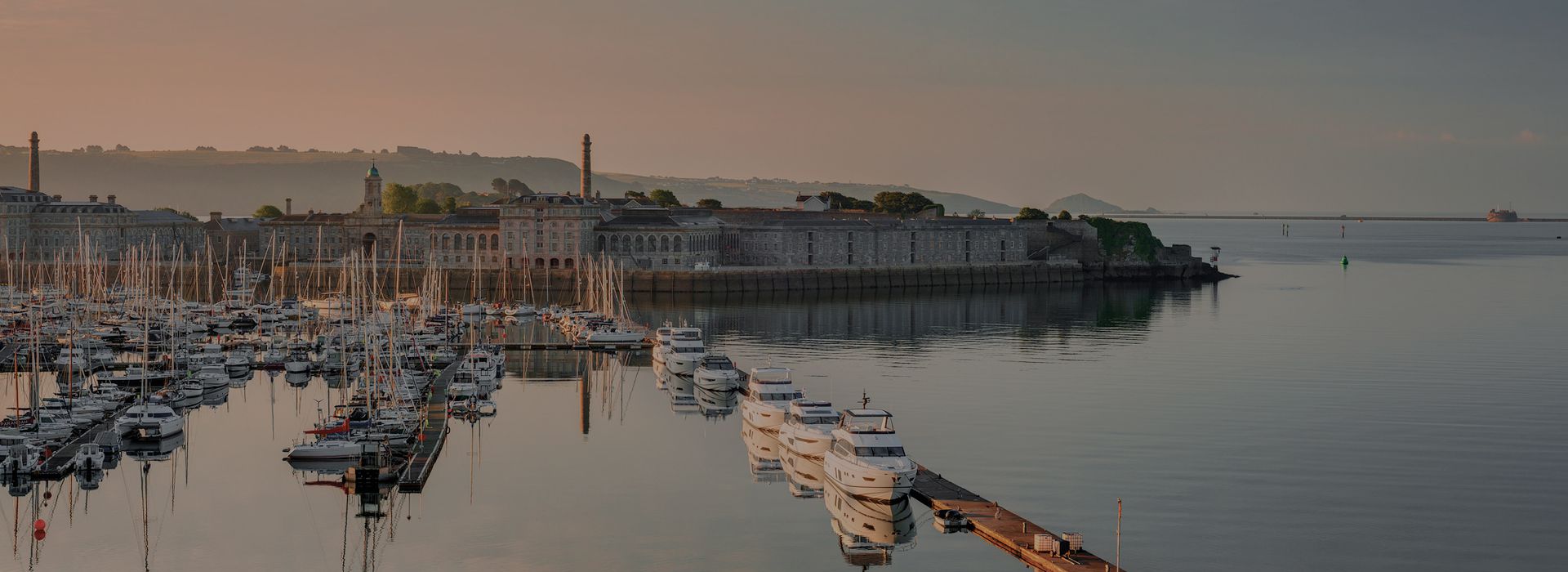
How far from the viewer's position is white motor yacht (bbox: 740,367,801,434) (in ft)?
158

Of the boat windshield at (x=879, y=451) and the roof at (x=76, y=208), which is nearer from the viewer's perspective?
the boat windshield at (x=879, y=451)

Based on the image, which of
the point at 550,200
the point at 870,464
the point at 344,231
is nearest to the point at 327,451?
the point at 870,464

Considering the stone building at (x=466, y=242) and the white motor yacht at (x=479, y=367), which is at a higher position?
the stone building at (x=466, y=242)

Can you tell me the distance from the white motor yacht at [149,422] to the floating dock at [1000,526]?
69.4 ft

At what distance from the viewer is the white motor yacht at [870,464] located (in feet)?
120

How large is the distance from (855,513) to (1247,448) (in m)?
14.7

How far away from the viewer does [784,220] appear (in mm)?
136875

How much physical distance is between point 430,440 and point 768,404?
9.62m

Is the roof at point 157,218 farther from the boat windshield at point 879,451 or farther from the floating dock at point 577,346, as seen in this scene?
the boat windshield at point 879,451

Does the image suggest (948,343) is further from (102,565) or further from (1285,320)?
(102,565)

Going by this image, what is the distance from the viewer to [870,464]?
3725 centimetres

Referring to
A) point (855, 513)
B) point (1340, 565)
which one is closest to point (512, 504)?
point (855, 513)

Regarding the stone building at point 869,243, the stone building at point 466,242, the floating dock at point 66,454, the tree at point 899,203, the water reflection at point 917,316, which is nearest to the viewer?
the floating dock at point 66,454

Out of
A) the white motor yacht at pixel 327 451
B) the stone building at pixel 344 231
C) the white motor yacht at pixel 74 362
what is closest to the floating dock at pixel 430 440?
the white motor yacht at pixel 327 451
